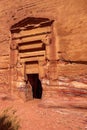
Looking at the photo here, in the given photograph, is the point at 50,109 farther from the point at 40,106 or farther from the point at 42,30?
the point at 42,30

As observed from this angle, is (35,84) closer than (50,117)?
No

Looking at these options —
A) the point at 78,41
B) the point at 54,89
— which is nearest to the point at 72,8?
the point at 78,41

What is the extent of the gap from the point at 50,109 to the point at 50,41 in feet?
8.62

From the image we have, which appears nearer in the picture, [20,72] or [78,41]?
[78,41]

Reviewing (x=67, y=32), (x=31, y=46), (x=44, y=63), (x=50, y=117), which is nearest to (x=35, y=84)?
(x=44, y=63)

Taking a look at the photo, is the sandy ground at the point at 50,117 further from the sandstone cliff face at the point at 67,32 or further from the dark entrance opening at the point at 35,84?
the dark entrance opening at the point at 35,84

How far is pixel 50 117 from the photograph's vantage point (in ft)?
25.3

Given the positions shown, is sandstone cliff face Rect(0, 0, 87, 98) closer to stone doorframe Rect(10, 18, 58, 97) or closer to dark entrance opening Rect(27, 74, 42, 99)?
stone doorframe Rect(10, 18, 58, 97)

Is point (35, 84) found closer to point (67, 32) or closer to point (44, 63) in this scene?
point (44, 63)

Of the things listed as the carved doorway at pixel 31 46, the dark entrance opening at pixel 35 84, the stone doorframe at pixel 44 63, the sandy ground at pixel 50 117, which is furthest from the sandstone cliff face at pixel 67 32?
the dark entrance opening at pixel 35 84

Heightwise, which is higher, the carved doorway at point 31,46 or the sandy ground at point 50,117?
the carved doorway at point 31,46

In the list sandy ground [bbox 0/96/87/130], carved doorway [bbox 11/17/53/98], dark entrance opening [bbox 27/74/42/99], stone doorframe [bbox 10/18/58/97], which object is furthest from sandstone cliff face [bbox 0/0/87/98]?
dark entrance opening [bbox 27/74/42/99]

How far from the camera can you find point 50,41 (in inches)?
343

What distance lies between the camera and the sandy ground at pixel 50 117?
23.3 ft
